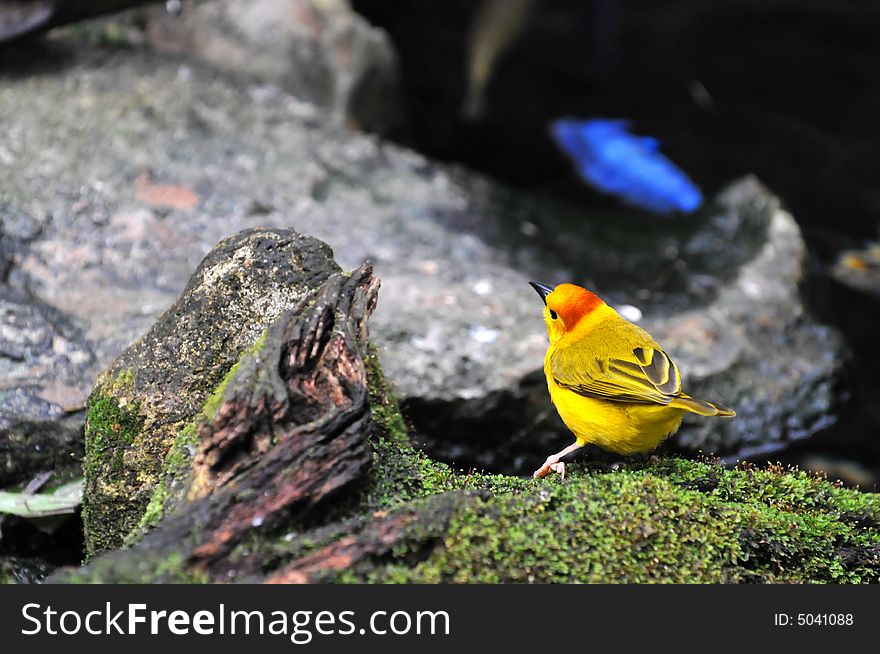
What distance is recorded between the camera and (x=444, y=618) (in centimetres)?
247

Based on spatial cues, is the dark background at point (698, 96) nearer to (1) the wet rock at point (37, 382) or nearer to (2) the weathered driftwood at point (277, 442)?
(1) the wet rock at point (37, 382)

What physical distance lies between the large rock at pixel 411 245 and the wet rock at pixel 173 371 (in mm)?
1029

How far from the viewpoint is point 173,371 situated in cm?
342

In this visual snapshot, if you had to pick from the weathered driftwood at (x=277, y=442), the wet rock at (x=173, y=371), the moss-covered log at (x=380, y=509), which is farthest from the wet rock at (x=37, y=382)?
the weathered driftwood at (x=277, y=442)

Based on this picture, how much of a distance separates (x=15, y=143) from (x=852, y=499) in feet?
16.3

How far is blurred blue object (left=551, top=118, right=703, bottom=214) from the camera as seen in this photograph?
8078mm

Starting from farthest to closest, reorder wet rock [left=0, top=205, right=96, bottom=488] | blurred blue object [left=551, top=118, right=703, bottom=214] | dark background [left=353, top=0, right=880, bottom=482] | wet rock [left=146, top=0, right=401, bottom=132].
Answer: dark background [left=353, top=0, right=880, bottom=482] < blurred blue object [left=551, top=118, right=703, bottom=214] < wet rock [left=146, top=0, right=401, bottom=132] < wet rock [left=0, top=205, right=96, bottom=488]

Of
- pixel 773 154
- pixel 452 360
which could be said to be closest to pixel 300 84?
pixel 452 360

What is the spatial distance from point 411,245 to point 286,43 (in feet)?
7.67

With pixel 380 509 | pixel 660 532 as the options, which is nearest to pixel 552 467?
pixel 660 532

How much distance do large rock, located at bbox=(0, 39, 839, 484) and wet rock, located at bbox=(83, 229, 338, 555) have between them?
3.38 feet

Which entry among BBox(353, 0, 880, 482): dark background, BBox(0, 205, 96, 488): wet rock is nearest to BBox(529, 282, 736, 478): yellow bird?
BBox(0, 205, 96, 488): wet rock

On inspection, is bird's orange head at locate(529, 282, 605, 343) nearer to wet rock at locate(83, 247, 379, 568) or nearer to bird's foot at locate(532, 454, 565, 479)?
bird's foot at locate(532, 454, 565, 479)

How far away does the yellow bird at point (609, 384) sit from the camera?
3.36 meters
